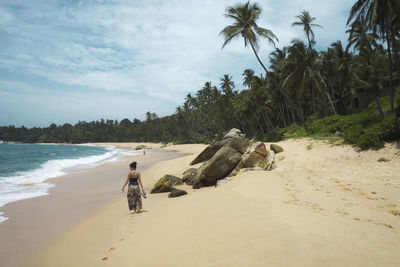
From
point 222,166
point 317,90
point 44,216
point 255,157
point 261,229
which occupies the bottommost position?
point 44,216

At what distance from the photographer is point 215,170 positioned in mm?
10227

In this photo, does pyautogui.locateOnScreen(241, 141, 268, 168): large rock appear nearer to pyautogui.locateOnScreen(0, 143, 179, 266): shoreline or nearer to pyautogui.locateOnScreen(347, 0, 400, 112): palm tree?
pyautogui.locateOnScreen(0, 143, 179, 266): shoreline

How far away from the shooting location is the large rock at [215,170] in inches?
400

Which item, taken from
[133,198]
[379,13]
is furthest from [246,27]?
[133,198]

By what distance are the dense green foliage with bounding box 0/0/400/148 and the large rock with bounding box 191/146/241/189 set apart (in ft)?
22.9

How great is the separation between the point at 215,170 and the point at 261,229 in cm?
649

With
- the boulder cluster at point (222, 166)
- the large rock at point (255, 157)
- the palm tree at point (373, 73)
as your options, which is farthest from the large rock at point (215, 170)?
the palm tree at point (373, 73)

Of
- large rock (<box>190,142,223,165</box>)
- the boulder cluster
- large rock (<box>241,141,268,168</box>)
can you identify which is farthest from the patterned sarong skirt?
large rock (<box>190,142,223,165</box>)

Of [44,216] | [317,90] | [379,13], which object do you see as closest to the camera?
[44,216]

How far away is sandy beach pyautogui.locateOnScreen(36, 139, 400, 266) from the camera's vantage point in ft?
9.53

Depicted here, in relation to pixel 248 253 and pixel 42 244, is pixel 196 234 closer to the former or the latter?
pixel 248 253

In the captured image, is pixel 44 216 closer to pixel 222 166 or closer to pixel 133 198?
pixel 133 198

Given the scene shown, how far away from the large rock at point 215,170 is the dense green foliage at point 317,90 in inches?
275

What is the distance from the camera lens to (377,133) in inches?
405
